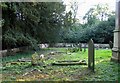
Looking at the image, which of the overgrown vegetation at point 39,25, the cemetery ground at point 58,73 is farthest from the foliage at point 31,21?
the cemetery ground at point 58,73

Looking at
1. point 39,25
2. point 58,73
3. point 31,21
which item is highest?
point 31,21

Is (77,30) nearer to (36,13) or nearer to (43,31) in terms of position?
(43,31)

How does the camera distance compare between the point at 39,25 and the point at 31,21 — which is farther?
the point at 39,25

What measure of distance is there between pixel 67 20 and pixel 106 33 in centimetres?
864

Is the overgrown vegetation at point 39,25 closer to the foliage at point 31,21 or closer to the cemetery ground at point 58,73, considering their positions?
the foliage at point 31,21

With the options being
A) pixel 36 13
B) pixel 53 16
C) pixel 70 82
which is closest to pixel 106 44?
pixel 53 16

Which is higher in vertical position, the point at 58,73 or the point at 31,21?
the point at 31,21

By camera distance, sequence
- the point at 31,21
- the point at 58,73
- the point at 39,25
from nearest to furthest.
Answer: the point at 58,73 → the point at 31,21 → the point at 39,25

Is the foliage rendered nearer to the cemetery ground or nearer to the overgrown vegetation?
the overgrown vegetation

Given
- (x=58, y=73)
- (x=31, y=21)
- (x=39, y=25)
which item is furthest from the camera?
(x=39, y=25)

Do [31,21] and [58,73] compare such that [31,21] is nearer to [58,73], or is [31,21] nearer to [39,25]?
[39,25]

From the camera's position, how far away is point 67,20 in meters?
20.2

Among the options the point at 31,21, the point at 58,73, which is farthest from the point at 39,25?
the point at 58,73

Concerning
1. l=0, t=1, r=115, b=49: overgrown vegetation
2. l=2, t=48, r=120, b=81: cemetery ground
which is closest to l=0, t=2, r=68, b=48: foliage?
l=0, t=1, r=115, b=49: overgrown vegetation
